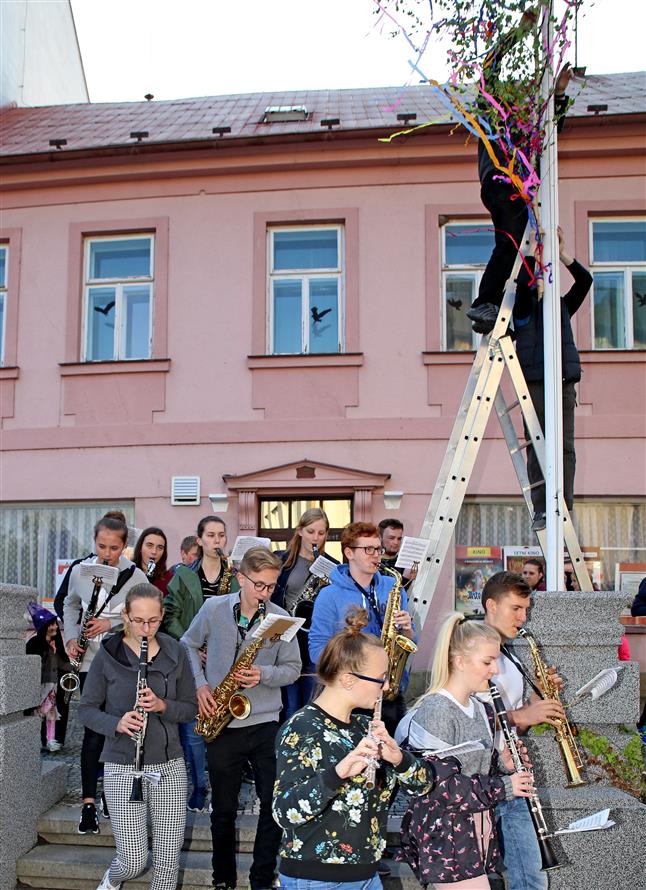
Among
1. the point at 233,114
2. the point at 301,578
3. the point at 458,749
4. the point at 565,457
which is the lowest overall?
the point at 458,749

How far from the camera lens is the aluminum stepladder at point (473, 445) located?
17.8 feet

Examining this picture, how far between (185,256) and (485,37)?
24.6 feet

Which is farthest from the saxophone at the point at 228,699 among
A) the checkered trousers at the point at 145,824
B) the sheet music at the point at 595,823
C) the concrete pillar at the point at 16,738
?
the sheet music at the point at 595,823

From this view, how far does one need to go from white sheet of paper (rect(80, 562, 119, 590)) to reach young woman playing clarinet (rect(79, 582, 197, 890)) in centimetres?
66

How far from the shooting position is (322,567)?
6.04 meters

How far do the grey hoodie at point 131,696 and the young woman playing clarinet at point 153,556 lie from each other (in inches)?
78.2

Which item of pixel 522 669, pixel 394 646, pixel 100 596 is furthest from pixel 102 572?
pixel 522 669

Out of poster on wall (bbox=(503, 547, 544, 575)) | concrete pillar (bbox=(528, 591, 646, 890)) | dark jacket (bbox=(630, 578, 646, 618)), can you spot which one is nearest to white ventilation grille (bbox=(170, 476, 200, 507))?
poster on wall (bbox=(503, 547, 544, 575))

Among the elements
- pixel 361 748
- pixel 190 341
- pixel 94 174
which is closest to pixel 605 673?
pixel 361 748

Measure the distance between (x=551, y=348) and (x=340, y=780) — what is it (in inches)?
117

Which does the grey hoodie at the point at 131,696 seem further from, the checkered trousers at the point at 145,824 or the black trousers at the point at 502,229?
the black trousers at the point at 502,229

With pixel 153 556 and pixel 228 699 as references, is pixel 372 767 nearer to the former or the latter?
pixel 228 699

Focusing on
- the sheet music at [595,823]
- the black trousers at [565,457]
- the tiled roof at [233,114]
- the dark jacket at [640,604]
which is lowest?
the sheet music at [595,823]

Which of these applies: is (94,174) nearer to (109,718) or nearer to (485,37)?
(485,37)
